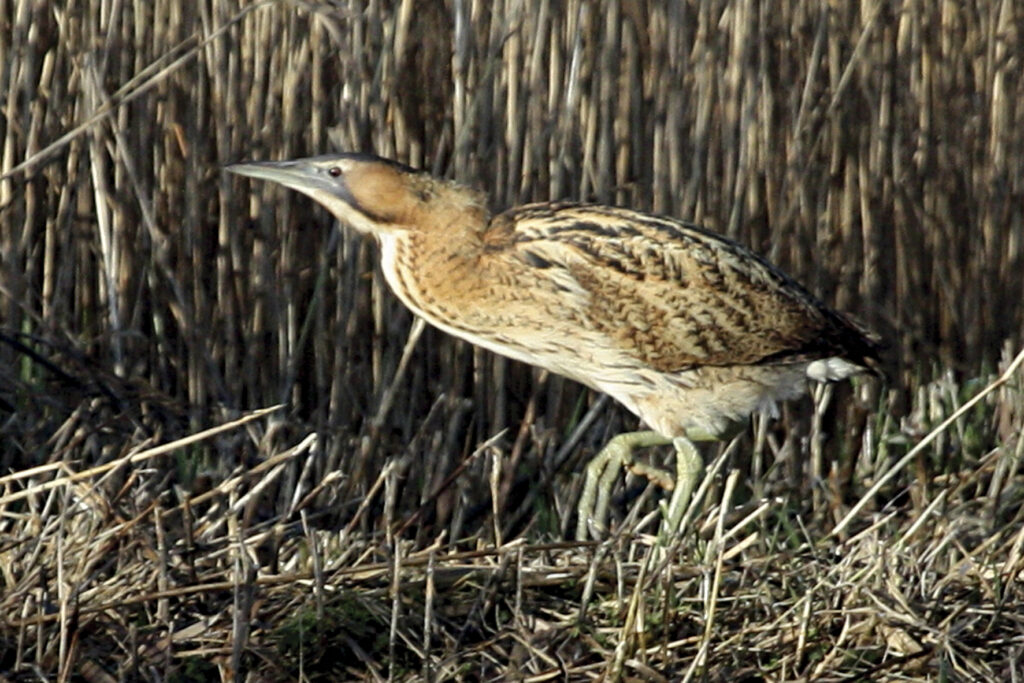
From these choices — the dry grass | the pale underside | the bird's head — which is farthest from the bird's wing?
the dry grass

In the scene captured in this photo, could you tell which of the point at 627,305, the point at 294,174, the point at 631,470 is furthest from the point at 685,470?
the point at 294,174

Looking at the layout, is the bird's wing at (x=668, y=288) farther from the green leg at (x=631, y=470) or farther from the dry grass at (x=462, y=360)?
the dry grass at (x=462, y=360)

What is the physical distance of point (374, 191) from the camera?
13.6ft

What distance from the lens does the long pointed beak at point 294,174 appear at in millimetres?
3978

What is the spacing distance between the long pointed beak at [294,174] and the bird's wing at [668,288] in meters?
0.44

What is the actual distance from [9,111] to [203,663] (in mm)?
1550

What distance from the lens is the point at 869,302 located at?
5.20m

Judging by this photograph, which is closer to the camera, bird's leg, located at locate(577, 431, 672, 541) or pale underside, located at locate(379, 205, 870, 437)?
pale underside, located at locate(379, 205, 870, 437)

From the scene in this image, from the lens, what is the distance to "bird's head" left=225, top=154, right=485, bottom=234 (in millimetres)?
4070

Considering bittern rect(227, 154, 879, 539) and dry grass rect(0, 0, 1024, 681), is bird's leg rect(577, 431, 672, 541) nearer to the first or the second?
bittern rect(227, 154, 879, 539)

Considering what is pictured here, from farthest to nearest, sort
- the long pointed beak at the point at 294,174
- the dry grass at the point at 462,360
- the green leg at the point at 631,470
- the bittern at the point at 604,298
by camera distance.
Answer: the green leg at the point at 631,470 < the bittern at the point at 604,298 < the long pointed beak at the point at 294,174 < the dry grass at the point at 462,360

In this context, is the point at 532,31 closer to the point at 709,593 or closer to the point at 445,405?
the point at 445,405

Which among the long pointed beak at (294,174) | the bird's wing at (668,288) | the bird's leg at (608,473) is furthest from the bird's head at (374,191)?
the bird's leg at (608,473)

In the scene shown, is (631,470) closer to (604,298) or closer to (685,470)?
(685,470)
